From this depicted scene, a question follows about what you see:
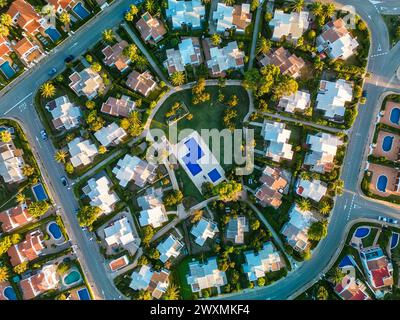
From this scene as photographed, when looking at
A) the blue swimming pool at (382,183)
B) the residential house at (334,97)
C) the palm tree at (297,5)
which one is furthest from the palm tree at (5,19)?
the blue swimming pool at (382,183)

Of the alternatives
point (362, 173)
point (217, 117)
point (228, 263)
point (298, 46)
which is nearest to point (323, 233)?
point (362, 173)

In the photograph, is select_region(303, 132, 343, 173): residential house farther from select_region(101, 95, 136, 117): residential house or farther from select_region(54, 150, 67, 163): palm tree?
select_region(54, 150, 67, 163): palm tree

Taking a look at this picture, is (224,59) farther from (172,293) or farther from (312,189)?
(172,293)

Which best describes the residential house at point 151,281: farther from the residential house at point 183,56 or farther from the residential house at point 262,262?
the residential house at point 183,56

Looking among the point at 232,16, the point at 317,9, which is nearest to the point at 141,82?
the point at 232,16

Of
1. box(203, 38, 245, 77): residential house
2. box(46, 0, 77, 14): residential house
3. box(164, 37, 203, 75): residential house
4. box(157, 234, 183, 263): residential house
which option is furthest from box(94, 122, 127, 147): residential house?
box(46, 0, 77, 14): residential house
